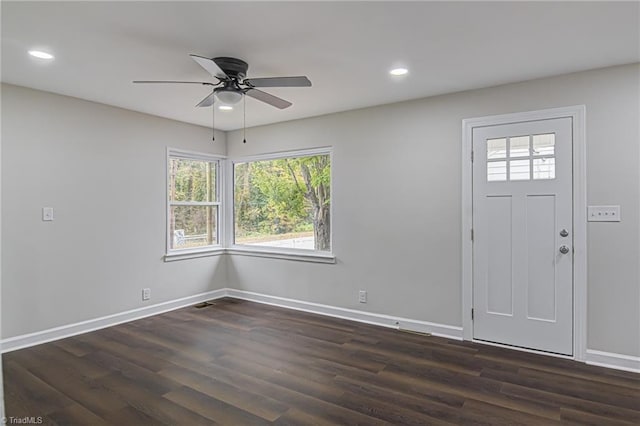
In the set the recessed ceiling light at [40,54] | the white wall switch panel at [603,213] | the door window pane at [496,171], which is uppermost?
the recessed ceiling light at [40,54]

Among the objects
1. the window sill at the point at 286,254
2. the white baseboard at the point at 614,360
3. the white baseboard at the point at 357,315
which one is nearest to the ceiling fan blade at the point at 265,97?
the window sill at the point at 286,254

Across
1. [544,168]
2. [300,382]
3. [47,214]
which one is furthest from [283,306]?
[544,168]

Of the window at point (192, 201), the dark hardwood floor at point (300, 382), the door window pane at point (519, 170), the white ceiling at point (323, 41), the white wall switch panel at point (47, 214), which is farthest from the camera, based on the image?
the window at point (192, 201)

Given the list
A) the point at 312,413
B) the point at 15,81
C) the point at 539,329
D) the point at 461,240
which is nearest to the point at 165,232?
the point at 15,81

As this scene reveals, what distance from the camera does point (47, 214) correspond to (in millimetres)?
3627

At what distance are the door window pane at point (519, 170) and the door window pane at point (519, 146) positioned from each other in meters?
0.06

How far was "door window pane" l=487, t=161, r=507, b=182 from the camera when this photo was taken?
3.47 metres

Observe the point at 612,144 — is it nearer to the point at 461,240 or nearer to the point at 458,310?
the point at 461,240

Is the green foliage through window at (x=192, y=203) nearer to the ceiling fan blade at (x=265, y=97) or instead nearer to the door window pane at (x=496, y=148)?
the ceiling fan blade at (x=265, y=97)

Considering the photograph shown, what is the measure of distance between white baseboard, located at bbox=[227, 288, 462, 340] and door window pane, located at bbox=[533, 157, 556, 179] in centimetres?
161

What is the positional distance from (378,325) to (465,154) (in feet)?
6.57

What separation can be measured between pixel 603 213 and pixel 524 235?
60 centimetres

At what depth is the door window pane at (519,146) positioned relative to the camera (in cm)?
338

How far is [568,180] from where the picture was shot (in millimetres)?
3193
